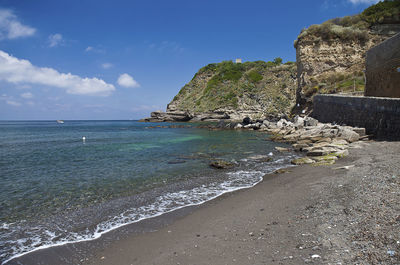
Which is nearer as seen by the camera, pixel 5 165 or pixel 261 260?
pixel 261 260

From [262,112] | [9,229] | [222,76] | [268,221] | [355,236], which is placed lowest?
[9,229]

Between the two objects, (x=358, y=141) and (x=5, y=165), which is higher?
(x=358, y=141)

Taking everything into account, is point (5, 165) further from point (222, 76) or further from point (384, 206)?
point (222, 76)

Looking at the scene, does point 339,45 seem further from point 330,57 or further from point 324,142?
point 324,142

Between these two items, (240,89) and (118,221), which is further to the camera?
(240,89)

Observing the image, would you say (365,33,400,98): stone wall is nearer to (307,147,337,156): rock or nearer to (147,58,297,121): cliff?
(307,147,337,156): rock

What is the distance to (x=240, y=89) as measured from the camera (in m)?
81.6

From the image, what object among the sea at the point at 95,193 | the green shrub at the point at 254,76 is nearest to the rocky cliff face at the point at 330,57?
the sea at the point at 95,193

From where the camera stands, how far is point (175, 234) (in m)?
4.66

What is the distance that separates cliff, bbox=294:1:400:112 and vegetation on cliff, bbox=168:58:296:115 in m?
34.1

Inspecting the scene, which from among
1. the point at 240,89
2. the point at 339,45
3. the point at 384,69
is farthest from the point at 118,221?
the point at 240,89

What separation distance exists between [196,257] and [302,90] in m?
37.7

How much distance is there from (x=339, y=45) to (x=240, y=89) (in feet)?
154

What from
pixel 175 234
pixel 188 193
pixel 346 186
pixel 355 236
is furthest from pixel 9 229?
pixel 346 186
